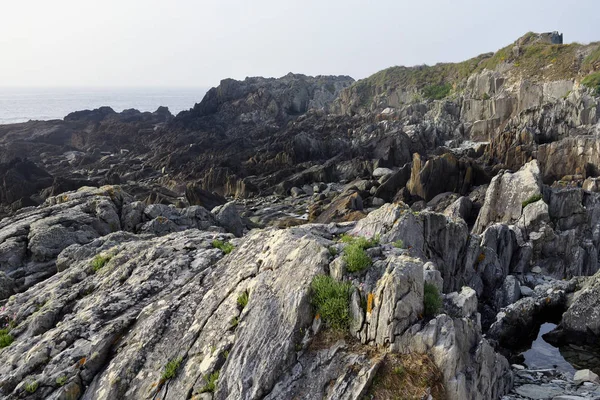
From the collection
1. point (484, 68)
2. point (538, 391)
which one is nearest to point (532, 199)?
point (538, 391)

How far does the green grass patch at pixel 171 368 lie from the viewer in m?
7.39

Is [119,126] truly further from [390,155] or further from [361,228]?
[361,228]

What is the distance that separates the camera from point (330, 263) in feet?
26.3

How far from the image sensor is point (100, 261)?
11.9m

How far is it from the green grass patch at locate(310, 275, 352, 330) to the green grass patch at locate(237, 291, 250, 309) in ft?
4.66

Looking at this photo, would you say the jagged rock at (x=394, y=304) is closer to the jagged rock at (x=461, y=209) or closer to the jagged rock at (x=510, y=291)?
the jagged rock at (x=510, y=291)

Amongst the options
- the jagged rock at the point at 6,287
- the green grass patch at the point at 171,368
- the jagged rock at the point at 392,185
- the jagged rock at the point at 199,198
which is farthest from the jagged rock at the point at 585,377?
the jagged rock at the point at 199,198

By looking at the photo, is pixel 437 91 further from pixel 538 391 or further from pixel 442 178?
pixel 538 391

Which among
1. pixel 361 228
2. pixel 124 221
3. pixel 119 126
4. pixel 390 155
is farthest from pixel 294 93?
pixel 361 228

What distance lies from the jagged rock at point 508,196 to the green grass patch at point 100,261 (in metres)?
20.7

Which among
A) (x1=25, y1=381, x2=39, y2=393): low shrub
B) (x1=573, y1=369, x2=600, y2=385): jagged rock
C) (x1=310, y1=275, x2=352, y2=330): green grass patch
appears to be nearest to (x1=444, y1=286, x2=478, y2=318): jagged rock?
(x1=310, y1=275, x2=352, y2=330): green grass patch

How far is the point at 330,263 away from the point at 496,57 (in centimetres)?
10248

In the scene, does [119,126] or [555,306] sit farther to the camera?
[119,126]

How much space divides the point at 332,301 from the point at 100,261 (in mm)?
7763
